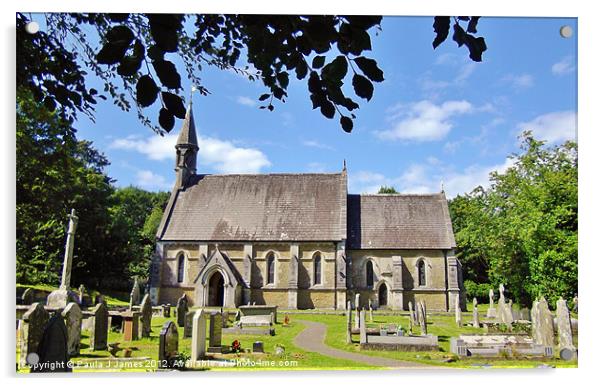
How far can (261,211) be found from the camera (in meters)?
20.5

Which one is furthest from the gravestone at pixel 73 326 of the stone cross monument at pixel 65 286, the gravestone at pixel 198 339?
the stone cross monument at pixel 65 286

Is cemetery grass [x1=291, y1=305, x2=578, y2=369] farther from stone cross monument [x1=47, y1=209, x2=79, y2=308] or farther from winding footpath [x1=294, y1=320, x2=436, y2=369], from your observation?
stone cross monument [x1=47, y1=209, x2=79, y2=308]

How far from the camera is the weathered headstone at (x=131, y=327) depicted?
1027 centimetres

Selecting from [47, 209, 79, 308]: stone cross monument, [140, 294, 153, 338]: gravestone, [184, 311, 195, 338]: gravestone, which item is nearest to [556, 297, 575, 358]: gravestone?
[184, 311, 195, 338]: gravestone

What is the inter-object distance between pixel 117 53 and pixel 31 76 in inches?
110

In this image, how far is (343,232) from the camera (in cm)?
2025

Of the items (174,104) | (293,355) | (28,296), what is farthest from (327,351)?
(174,104)

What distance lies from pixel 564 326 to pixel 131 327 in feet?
28.4

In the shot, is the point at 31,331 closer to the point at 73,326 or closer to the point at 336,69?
the point at 73,326

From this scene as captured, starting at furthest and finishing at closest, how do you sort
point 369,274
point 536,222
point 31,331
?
point 369,274 < point 536,222 < point 31,331

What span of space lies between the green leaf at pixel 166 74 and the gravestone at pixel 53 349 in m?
3.02

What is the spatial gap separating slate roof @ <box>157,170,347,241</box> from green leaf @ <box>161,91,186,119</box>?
58.0 feet
